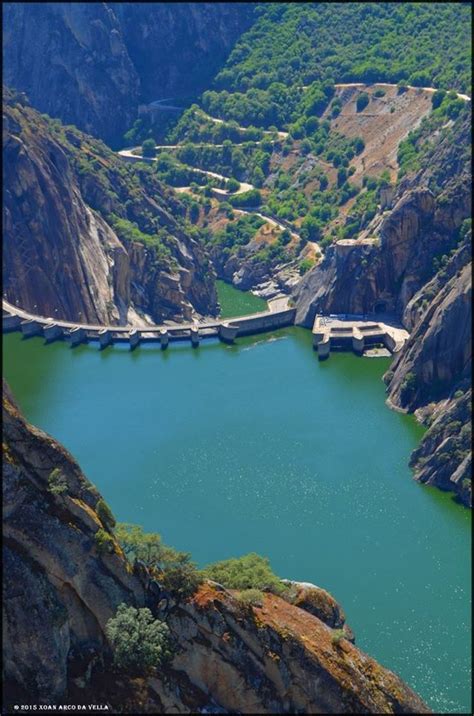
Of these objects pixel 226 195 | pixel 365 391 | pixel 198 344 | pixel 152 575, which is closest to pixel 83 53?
pixel 226 195

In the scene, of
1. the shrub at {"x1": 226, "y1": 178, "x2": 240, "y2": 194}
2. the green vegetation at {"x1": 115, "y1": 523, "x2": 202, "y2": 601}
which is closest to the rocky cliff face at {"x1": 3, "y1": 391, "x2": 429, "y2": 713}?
the green vegetation at {"x1": 115, "y1": 523, "x2": 202, "y2": 601}

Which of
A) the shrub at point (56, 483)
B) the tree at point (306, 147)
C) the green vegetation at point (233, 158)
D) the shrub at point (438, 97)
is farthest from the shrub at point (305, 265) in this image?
the shrub at point (56, 483)

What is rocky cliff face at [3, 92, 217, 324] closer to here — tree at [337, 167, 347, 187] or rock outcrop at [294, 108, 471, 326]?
rock outcrop at [294, 108, 471, 326]

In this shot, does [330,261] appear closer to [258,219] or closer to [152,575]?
[258,219]

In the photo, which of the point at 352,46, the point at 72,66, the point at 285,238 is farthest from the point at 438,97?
the point at 72,66

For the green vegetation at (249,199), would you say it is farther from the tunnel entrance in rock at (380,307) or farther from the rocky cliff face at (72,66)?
the tunnel entrance in rock at (380,307)

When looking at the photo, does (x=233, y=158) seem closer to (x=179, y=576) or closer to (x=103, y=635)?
(x=179, y=576)
